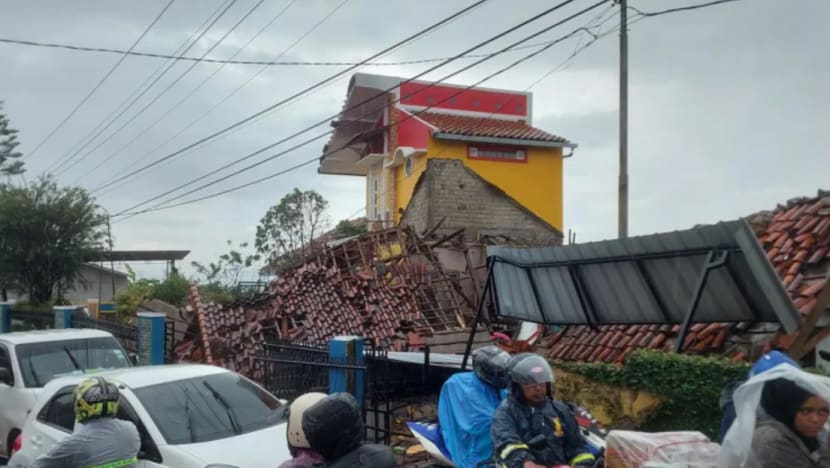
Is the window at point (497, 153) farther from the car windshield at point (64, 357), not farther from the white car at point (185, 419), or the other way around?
the white car at point (185, 419)

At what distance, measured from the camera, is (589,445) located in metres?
5.12

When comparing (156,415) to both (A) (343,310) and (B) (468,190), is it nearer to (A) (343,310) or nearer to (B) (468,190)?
(A) (343,310)

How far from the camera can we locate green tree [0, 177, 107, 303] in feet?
83.0

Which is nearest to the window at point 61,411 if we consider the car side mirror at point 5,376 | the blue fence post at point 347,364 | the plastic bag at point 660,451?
the car side mirror at point 5,376

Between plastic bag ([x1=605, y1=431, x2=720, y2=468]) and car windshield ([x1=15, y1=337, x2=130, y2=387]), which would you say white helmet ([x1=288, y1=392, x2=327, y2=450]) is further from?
car windshield ([x1=15, y1=337, x2=130, y2=387])

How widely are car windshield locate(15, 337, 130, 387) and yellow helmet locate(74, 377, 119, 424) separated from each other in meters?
6.05

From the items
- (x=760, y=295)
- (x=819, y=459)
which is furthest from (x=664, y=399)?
(x=819, y=459)

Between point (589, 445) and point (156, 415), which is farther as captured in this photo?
point (156, 415)

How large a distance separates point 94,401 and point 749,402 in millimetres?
3837

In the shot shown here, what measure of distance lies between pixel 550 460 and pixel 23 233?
25.5m

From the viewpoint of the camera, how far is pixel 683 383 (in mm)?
7051

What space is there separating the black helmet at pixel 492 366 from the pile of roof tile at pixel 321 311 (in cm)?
926

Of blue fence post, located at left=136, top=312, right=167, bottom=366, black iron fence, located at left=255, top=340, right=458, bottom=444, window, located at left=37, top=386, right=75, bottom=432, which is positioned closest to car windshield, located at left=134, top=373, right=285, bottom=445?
window, located at left=37, top=386, right=75, bottom=432

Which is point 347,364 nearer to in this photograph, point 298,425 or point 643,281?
point 643,281
